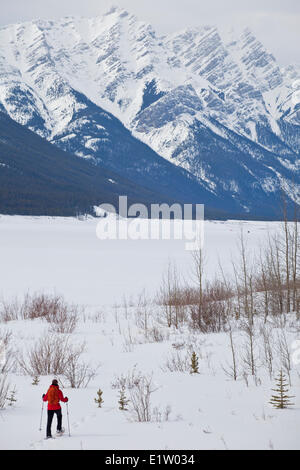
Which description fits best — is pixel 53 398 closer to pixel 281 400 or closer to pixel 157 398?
pixel 157 398

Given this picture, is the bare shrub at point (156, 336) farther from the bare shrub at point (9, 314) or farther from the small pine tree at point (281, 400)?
the small pine tree at point (281, 400)

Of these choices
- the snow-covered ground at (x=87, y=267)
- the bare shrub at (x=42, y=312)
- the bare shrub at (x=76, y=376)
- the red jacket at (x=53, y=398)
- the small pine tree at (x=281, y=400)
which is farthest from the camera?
the snow-covered ground at (x=87, y=267)

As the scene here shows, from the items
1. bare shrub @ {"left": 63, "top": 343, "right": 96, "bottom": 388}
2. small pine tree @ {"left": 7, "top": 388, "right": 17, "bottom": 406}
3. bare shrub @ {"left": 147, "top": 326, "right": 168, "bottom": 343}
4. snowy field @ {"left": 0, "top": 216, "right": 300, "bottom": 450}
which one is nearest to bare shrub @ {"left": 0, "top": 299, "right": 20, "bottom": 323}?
snowy field @ {"left": 0, "top": 216, "right": 300, "bottom": 450}

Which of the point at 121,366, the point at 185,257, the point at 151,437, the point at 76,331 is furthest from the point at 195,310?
the point at 185,257

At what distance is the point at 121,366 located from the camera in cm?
1098

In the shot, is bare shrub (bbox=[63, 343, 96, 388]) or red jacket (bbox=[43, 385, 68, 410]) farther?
bare shrub (bbox=[63, 343, 96, 388])

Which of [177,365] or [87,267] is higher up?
[87,267]

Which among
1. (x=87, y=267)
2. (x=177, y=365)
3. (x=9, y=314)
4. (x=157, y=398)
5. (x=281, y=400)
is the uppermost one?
(x=87, y=267)

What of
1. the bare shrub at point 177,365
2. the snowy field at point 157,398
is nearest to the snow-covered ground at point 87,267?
the snowy field at point 157,398

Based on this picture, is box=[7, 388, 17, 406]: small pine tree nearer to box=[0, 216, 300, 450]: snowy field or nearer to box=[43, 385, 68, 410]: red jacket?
box=[0, 216, 300, 450]: snowy field

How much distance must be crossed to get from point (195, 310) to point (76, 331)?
408cm

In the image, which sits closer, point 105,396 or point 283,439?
point 283,439

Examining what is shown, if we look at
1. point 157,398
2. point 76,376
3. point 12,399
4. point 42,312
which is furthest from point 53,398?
point 42,312
